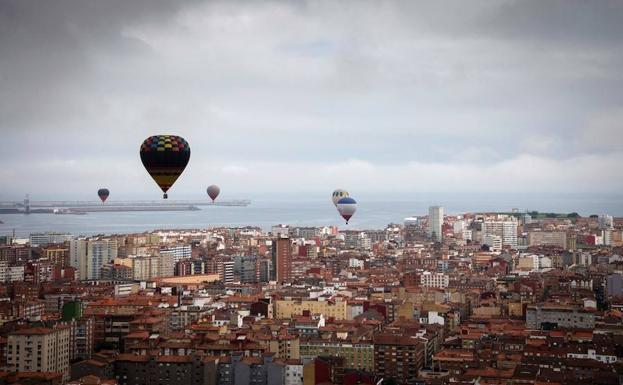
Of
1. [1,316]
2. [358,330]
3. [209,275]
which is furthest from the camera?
[209,275]

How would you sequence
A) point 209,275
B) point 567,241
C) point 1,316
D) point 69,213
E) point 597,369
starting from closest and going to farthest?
point 597,369
point 1,316
point 209,275
point 567,241
point 69,213

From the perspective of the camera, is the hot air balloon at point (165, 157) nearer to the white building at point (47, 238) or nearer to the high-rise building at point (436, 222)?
the white building at point (47, 238)

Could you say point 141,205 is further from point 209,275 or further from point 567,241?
point 209,275

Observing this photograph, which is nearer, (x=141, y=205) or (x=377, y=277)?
(x=377, y=277)

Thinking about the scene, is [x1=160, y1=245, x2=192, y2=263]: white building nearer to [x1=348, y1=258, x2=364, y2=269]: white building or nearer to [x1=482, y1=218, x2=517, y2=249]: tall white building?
[x1=348, y1=258, x2=364, y2=269]: white building

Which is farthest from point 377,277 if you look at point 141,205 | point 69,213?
point 141,205

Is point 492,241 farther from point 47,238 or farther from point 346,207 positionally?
point 346,207

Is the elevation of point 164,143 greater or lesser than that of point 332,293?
greater

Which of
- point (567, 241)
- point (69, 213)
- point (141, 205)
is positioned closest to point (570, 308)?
point (567, 241)
